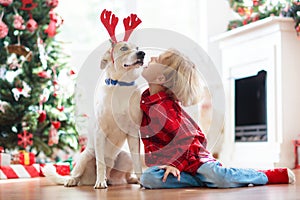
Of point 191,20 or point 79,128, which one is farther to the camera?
point 191,20

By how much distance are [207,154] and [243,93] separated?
309 cm

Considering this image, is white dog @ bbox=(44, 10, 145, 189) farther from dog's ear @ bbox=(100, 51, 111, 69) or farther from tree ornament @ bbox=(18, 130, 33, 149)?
tree ornament @ bbox=(18, 130, 33, 149)

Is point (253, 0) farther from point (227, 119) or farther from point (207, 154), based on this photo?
point (207, 154)

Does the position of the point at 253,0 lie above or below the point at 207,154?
above

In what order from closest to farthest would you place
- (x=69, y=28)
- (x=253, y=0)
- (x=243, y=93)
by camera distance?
(x=253, y=0), (x=243, y=93), (x=69, y=28)

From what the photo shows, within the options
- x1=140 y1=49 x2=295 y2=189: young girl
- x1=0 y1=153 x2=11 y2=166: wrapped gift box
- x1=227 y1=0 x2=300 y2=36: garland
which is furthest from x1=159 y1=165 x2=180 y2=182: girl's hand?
x1=227 y1=0 x2=300 y2=36: garland

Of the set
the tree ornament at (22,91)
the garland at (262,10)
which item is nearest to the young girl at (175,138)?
the tree ornament at (22,91)

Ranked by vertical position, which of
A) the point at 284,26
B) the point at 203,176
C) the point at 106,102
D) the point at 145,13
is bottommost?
the point at 203,176

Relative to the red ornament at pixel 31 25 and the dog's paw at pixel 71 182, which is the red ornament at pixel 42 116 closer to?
the red ornament at pixel 31 25

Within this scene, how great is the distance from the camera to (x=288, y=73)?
4.72 meters

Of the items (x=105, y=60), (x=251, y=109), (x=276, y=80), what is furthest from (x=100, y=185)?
(x=251, y=109)

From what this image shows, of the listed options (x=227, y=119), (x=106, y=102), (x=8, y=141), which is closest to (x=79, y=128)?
(x=8, y=141)

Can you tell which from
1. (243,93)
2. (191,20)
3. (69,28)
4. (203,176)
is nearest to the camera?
(203,176)

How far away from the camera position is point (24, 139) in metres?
4.15
